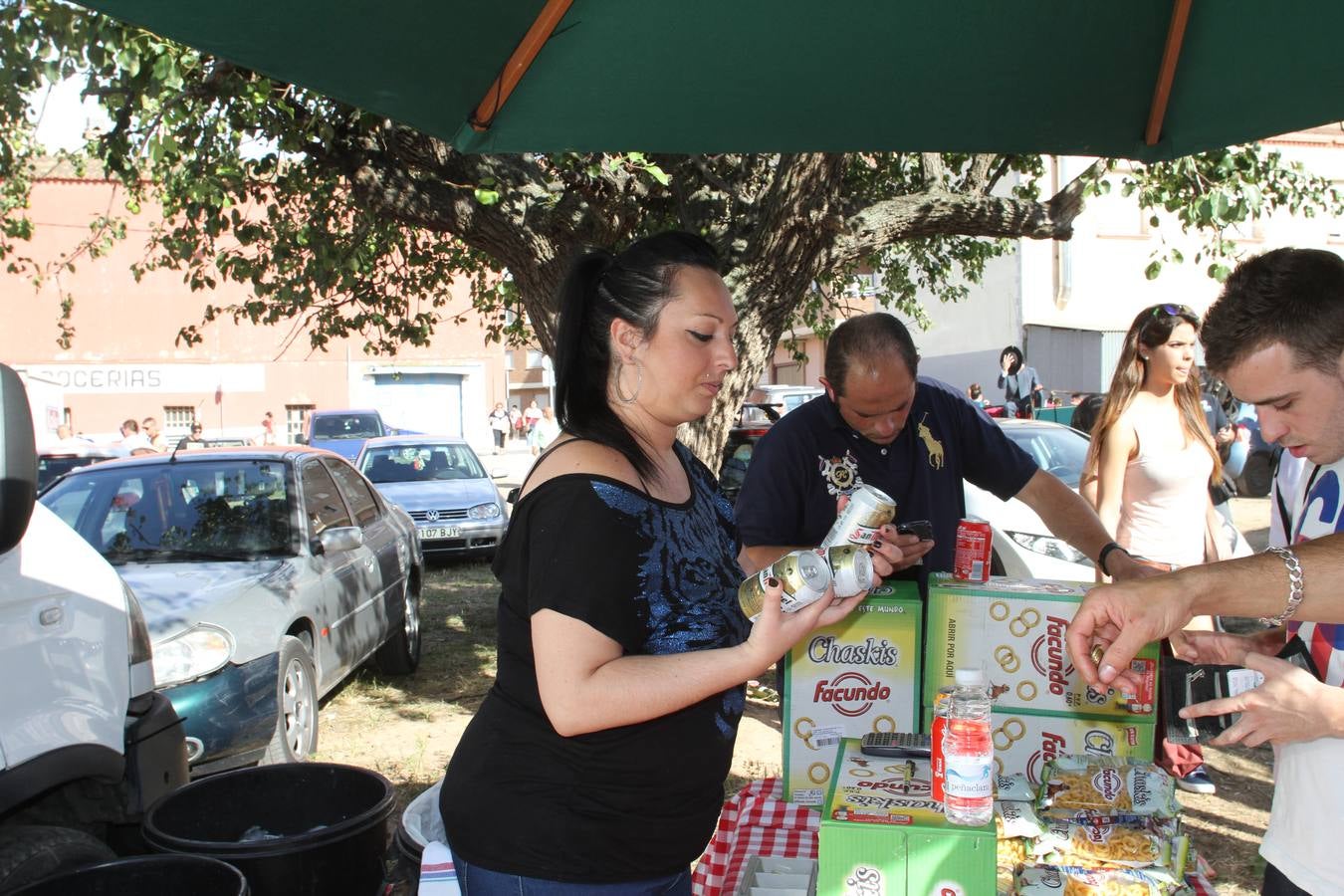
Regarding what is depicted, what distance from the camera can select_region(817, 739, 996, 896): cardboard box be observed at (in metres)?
1.89

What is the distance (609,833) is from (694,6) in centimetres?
163

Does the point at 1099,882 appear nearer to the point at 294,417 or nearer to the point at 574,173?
the point at 574,173

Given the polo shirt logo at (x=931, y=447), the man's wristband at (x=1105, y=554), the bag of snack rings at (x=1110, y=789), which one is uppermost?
the polo shirt logo at (x=931, y=447)

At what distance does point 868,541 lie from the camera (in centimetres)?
214

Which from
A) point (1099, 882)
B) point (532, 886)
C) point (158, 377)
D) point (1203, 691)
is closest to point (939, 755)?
point (1099, 882)

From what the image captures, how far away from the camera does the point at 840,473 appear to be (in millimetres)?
3184

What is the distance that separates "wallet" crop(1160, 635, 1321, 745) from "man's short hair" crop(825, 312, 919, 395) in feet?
4.50

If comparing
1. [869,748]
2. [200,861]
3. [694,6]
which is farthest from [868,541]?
[200,861]

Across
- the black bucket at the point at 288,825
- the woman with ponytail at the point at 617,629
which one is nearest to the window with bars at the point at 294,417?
the black bucket at the point at 288,825

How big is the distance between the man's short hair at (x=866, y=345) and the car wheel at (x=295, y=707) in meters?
3.49

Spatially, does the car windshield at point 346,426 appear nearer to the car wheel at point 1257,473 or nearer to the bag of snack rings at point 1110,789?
the car wheel at point 1257,473

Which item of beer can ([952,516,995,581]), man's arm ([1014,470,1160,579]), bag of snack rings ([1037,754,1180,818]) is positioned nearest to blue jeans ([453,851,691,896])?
bag of snack rings ([1037,754,1180,818])

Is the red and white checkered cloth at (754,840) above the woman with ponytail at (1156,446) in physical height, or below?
below

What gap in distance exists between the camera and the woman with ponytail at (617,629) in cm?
171
